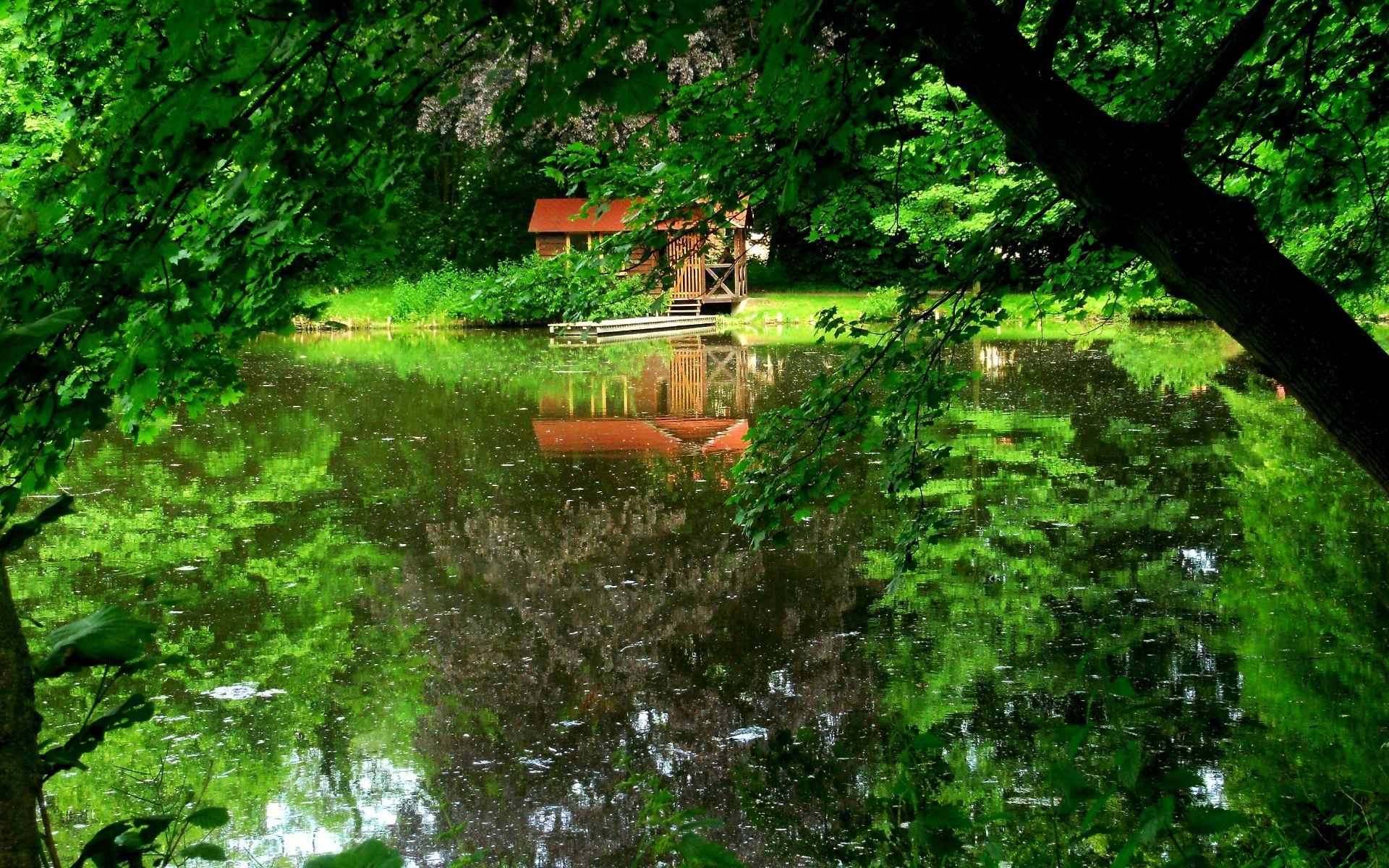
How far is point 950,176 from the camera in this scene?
5.50 meters

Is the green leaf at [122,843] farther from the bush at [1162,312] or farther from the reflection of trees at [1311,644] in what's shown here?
the bush at [1162,312]

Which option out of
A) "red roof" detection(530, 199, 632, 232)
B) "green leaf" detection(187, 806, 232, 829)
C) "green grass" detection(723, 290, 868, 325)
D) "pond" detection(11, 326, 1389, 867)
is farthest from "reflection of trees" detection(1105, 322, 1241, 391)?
"green leaf" detection(187, 806, 232, 829)

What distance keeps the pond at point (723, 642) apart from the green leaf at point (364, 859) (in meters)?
0.85

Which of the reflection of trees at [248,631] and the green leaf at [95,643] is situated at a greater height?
the green leaf at [95,643]

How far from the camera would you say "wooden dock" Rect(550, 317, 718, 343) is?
2678 cm

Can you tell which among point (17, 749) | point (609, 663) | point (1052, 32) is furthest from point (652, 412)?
point (17, 749)

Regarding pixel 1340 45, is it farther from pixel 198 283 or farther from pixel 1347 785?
pixel 198 283

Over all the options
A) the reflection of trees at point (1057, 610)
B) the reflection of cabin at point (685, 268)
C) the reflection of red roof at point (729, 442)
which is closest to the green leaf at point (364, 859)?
the reflection of trees at point (1057, 610)

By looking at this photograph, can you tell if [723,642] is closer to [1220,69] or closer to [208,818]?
[1220,69]

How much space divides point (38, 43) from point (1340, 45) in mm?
5253

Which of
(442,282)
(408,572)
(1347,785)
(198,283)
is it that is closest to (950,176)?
(1347,785)

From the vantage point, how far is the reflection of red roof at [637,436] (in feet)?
42.1

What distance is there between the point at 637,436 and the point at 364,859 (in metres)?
12.4

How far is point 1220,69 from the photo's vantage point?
2836 mm
